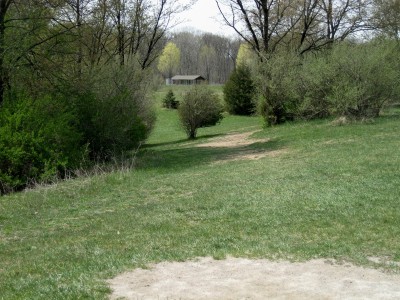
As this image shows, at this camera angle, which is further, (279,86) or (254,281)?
(279,86)

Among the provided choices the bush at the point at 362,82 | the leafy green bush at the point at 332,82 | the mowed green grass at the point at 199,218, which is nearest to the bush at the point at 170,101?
the leafy green bush at the point at 332,82

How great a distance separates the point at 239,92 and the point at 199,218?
41468mm

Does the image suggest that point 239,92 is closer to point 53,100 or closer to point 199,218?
point 53,100

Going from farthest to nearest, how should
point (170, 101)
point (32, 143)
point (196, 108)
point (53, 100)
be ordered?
1. point (170, 101)
2. point (196, 108)
3. point (53, 100)
4. point (32, 143)

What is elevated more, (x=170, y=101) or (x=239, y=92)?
(x=239, y=92)

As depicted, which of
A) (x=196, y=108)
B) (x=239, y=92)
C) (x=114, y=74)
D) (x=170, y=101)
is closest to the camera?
(x=114, y=74)

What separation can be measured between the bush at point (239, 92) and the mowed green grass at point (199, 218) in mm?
32034

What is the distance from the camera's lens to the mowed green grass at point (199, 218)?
6.07 metres

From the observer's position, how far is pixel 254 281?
17.2 ft

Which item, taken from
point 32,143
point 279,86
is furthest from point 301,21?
point 32,143

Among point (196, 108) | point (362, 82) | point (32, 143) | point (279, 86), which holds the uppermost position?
point (279, 86)

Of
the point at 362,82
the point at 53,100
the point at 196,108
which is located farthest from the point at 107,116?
the point at 196,108

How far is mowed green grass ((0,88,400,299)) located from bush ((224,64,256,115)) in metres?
32.0

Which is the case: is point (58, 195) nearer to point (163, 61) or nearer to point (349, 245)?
point (349, 245)
